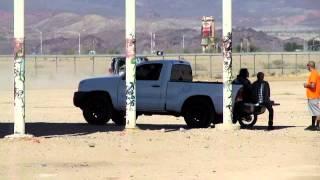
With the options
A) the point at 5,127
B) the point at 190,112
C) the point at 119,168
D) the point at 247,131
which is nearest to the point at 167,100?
the point at 190,112

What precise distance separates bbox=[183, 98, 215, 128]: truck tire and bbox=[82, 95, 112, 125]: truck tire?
2374 millimetres

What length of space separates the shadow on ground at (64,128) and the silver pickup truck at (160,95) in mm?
486

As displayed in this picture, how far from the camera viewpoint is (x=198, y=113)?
22469 millimetres

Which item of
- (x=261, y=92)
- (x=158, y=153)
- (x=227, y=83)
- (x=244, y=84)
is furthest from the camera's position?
(x=244, y=84)

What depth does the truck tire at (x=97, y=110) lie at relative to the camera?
23.6 m

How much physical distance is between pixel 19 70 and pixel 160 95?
493 cm

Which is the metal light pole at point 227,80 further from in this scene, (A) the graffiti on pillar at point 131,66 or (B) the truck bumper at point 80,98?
(B) the truck bumper at point 80,98

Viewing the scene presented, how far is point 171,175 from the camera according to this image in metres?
13.1

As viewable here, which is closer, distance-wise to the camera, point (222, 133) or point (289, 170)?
point (289, 170)

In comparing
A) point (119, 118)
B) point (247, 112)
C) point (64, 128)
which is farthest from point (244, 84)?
point (64, 128)

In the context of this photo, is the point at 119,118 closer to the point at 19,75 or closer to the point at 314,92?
the point at 19,75

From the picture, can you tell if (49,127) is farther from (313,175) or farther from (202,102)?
(313,175)

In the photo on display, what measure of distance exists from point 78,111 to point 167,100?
9.48 metres

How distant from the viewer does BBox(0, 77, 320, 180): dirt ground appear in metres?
13.3
